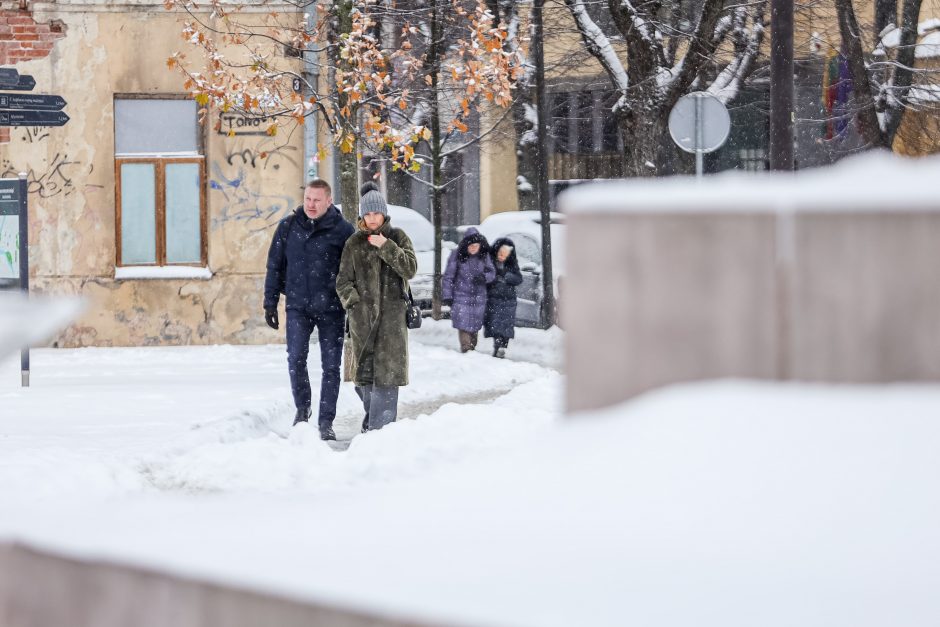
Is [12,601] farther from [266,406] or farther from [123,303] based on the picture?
[123,303]

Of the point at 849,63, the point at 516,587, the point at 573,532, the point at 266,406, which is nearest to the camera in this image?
the point at 516,587

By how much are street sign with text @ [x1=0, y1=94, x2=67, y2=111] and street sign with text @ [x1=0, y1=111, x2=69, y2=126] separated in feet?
0.11

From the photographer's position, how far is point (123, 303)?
59.1 ft

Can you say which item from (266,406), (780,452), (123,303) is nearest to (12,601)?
(780,452)

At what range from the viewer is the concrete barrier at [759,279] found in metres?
2.99

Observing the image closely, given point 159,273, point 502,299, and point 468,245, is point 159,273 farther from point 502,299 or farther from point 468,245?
point 502,299

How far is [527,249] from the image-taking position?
25234mm

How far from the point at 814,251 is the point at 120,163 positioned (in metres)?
16.0

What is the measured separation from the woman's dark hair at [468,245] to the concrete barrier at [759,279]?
1509 cm

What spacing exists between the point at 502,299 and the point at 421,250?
756cm

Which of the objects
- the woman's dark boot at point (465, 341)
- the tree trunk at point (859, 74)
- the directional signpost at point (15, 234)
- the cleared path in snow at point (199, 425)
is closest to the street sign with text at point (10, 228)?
the directional signpost at point (15, 234)

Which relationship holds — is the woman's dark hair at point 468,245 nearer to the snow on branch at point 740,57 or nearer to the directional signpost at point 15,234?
the snow on branch at point 740,57

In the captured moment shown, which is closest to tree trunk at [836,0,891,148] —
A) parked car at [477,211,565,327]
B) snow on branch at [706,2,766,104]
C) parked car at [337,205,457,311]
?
snow on branch at [706,2,766,104]

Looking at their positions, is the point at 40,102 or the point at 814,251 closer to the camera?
the point at 814,251
